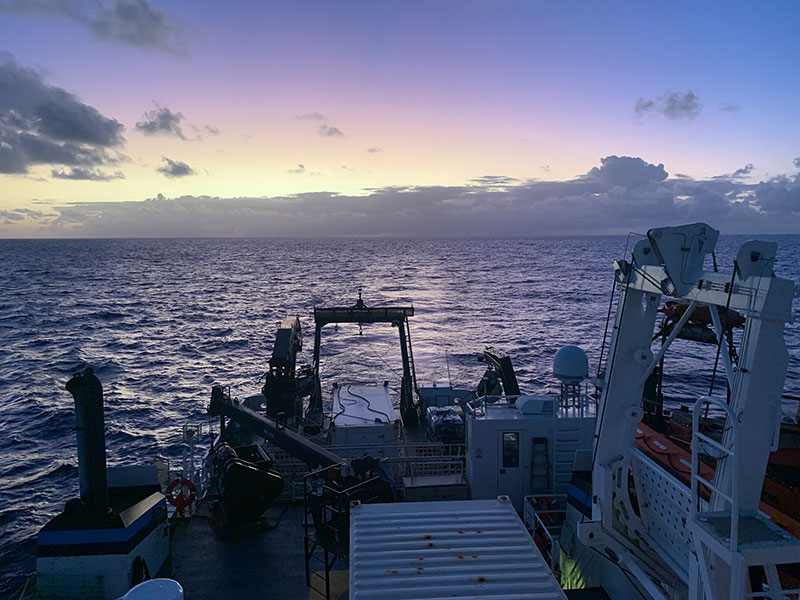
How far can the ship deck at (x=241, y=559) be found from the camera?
13.0 metres

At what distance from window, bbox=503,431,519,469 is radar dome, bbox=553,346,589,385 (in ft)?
9.95

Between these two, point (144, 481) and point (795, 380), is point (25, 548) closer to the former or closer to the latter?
point (144, 481)

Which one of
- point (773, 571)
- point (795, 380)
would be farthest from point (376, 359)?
point (773, 571)

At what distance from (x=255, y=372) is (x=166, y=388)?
792cm

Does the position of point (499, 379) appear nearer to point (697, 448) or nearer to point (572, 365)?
point (572, 365)

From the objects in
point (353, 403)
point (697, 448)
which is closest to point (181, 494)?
point (353, 403)

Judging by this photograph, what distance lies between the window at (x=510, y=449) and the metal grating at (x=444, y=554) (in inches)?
224

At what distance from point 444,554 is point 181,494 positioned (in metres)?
9.90

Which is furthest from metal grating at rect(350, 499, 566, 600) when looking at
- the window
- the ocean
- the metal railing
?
the ocean

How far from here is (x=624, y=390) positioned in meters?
10.1

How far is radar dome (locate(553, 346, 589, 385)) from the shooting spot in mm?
18609

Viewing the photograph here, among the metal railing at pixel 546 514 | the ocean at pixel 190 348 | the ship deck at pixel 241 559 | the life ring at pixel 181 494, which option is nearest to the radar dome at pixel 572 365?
the metal railing at pixel 546 514

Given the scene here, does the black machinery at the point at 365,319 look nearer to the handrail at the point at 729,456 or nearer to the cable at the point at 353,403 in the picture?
the cable at the point at 353,403

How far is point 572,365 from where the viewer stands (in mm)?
18625
